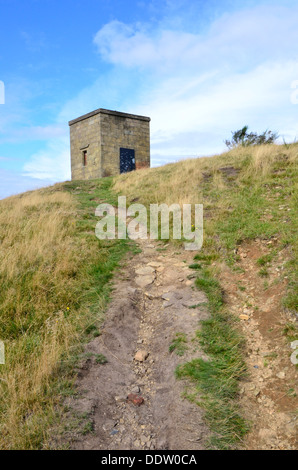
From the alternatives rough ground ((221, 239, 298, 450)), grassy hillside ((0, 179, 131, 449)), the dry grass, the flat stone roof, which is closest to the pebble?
grassy hillside ((0, 179, 131, 449))

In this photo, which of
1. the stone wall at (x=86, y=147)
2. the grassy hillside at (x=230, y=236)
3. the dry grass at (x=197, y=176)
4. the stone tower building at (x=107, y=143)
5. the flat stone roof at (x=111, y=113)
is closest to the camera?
the grassy hillside at (x=230, y=236)

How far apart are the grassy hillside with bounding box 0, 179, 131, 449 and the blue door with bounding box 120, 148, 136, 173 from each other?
455 inches

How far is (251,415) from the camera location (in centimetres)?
305

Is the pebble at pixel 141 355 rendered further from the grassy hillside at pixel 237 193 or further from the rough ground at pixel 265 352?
the grassy hillside at pixel 237 193

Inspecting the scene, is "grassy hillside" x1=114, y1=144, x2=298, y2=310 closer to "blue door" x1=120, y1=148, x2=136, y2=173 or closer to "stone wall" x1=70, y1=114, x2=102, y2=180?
"blue door" x1=120, y1=148, x2=136, y2=173

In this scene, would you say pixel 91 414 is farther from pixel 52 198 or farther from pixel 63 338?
pixel 52 198

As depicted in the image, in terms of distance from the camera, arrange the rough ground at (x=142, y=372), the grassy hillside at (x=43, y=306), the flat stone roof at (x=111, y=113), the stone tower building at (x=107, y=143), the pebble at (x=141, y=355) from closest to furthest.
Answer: the rough ground at (x=142, y=372)
the grassy hillside at (x=43, y=306)
the pebble at (x=141, y=355)
the flat stone roof at (x=111, y=113)
the stone tower building at (x=107, y=143)

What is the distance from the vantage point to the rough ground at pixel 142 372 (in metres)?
2.78

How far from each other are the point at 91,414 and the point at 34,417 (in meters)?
0.51

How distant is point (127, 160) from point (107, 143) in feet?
5.47

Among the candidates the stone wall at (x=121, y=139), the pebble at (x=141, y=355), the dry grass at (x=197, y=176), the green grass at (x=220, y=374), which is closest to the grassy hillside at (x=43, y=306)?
the pebble at (x=141, y=355)

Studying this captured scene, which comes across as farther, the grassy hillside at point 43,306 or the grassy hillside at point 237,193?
the grassy hillside at point 237,193

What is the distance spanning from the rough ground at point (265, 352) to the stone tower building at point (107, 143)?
48.3ft

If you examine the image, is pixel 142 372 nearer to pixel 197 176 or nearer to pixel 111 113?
pixel 197 176
